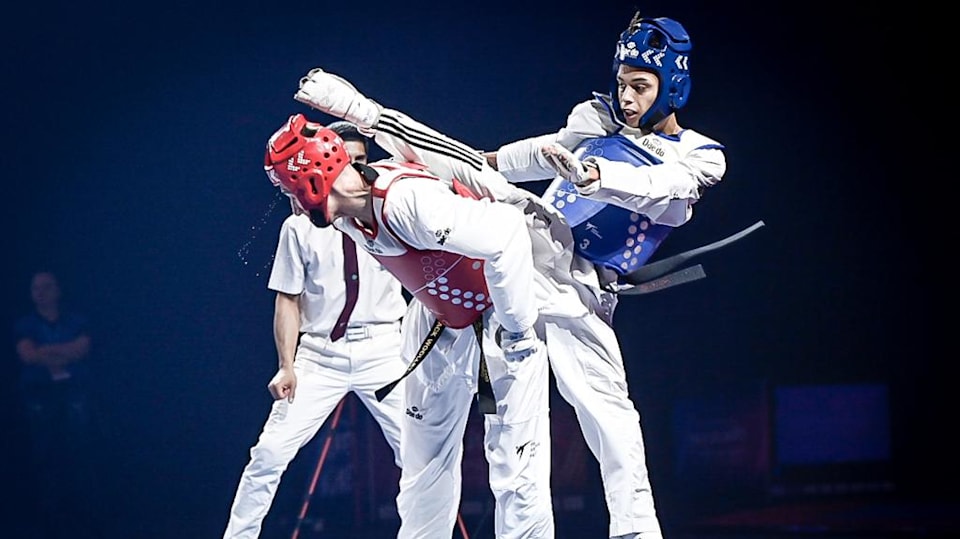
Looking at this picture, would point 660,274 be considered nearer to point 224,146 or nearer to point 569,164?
point 569,164

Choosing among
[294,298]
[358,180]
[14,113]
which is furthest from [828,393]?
[14,113]

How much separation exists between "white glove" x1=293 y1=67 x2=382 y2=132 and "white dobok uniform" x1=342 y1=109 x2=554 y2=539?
3.0 inches

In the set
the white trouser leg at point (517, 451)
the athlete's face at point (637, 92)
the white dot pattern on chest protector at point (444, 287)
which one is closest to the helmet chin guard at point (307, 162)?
the white dot pattern on chest protector at point (444, 287)

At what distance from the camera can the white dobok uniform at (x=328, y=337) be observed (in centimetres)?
485

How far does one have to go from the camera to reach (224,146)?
219 inches

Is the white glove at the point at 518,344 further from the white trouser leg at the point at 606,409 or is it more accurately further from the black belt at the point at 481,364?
the white trouser leg at the point at 606,409

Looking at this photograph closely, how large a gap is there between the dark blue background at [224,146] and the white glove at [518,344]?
7.96 feet

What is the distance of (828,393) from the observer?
20.5 ft

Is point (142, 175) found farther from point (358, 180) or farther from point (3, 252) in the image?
point (358, 180)

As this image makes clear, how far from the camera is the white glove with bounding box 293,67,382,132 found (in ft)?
10.3

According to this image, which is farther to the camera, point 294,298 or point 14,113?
point 14,113

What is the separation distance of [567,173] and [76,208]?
3.07 meters

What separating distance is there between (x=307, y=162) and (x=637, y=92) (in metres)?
1.13

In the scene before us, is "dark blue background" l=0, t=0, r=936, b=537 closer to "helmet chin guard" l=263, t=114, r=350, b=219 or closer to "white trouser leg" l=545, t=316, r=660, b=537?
"white trouser leg" l=545, t=316, r=660, b=537
